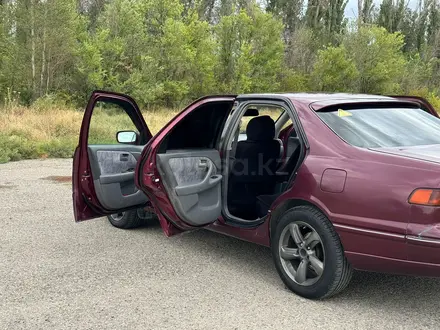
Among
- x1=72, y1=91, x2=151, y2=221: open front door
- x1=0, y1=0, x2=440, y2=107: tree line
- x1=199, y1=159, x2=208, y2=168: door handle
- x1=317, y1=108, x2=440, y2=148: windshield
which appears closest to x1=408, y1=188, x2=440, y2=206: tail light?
x1=317, y1=108, x2=440, y2=148: windshield

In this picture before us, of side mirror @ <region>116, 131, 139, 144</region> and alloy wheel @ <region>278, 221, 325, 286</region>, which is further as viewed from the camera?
side mirror @ <region>116, 131, 139, 144</region>

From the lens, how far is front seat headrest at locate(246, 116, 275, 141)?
179 inches

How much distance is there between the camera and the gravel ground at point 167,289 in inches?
126

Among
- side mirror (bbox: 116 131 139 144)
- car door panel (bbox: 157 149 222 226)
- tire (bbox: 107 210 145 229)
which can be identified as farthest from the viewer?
tire (bbox: 107 210 145 229)

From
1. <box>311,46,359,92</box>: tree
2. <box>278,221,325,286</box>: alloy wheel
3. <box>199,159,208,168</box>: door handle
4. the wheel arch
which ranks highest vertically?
<box>311,46,359,92</box>: tree

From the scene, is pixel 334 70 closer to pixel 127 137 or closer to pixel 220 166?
pixel 127 137

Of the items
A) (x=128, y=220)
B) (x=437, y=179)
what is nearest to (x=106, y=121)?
(x=128, y=220)

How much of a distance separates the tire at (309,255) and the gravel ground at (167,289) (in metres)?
0.13

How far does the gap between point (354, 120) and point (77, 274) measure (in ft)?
8.76

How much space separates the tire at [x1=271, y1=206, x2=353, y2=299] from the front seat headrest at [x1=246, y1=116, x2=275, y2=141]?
1.16m

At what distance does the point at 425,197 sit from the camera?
9.36 ft

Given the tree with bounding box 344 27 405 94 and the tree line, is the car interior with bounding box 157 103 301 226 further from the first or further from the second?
the tree with bounding box 344 27 405 94

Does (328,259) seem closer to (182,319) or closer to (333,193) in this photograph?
(333,193)

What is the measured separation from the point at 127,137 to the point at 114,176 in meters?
0.68
